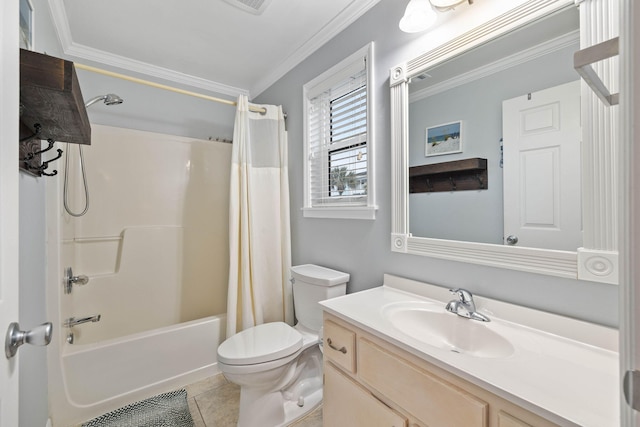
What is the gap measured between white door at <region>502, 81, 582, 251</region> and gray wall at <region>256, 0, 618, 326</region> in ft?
0.50

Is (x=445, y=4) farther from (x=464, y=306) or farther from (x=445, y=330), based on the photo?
(x=445, y=330)

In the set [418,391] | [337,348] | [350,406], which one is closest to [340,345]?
[337,348]

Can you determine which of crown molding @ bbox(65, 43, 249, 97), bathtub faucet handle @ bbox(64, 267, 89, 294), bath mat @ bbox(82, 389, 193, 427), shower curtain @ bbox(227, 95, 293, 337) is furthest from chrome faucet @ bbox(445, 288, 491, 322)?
crown molding @ bbox(65, 43, 249, 97)

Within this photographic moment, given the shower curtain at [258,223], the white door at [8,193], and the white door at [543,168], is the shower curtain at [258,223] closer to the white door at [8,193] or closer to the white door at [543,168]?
the white door at [8,193]

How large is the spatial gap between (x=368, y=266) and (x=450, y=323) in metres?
0.56

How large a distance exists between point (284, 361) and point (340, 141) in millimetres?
1325

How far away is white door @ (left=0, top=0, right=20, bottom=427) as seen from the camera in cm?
55

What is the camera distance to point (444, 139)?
4.15ft

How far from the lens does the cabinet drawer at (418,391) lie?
2.35 ft

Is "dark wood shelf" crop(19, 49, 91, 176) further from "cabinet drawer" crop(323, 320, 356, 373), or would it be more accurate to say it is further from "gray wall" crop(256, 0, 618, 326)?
"gray wall" crop(256, 0, 618, 326)

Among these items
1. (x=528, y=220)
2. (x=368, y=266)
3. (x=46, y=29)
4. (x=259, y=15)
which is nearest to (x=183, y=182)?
(x=46, y=29)

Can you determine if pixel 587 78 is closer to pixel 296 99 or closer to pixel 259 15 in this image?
pixel 259 15

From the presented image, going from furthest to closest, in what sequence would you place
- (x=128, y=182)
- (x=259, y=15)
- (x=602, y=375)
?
(x=128, y=182) → (x=259, y=15) → (x=602, y=375)

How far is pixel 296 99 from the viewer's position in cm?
216
